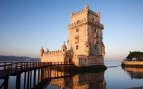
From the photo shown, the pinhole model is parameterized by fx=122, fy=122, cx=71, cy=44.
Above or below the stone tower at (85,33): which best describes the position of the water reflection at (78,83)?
below

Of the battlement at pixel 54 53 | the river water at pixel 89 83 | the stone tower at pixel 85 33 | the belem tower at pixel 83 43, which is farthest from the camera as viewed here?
the stone tower at pixel 85 33

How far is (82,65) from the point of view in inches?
1635

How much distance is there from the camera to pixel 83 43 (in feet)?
152

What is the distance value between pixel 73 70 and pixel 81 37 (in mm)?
14397

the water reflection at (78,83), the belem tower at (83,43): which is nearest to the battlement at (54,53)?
the belem tower at (83,43)

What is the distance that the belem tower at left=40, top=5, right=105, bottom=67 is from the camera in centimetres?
4362

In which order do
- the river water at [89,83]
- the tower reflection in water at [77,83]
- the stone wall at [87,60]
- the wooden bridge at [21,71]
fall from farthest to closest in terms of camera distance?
the stone wall at [87,60] < the river water at [89,83] < the tower reflection in water at [77,83] < the wooden bridge at [21,71]

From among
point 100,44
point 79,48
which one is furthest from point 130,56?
point 79,48

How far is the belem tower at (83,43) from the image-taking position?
43.6 m

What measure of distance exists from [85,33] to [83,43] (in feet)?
12.7

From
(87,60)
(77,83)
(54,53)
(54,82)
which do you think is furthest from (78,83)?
(54,53)

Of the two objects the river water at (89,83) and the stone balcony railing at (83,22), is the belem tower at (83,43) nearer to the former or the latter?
the stone balcony railing at (83,22)

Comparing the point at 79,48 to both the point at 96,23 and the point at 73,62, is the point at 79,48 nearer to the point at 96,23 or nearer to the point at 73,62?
the point at 73,62

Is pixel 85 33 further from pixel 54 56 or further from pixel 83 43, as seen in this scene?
pixel 54 56
